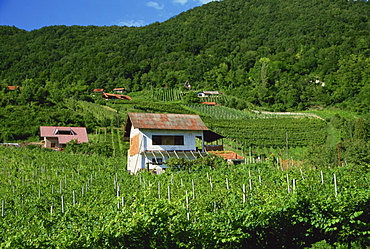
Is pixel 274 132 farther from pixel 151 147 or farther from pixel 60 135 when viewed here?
pixel 151 147

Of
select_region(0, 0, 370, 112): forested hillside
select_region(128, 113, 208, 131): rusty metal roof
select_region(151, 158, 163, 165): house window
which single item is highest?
select_region(0, 0, 370, 112): forested hillside

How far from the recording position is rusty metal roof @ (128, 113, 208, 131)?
2792 cm

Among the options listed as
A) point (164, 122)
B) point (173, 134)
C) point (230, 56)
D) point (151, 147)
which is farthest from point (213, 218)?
point (230, 56)

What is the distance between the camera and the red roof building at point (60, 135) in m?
49.7

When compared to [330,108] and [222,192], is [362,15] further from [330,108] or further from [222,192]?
[222,192]

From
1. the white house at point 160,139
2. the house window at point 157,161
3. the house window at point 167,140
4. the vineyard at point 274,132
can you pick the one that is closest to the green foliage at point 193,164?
the white house at point 160,139

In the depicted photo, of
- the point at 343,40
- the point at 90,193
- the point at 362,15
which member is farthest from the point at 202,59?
the point at 90,193

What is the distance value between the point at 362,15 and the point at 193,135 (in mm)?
134652

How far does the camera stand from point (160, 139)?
2833 cm

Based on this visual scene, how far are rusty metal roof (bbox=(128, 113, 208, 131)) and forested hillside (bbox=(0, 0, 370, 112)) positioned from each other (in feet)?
155

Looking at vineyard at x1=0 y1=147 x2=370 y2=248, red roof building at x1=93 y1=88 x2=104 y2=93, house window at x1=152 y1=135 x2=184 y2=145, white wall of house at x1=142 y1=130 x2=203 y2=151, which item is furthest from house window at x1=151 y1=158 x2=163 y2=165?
red roof building at x1=93 y1=88 x2=104 y2=93

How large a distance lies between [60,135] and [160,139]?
1036 inches

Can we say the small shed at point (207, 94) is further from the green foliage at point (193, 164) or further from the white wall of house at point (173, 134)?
the green foliage at point (193, 164)

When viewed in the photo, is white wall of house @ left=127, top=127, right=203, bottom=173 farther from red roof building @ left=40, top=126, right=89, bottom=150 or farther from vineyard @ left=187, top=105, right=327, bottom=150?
red roof building @ left=40, top=126, right=89, bottom=150
